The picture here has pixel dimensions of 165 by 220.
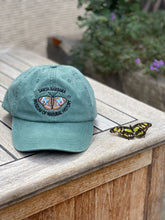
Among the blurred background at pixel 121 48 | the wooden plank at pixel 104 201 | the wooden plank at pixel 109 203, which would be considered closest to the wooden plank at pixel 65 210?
the wooden plank at pixel 109 203

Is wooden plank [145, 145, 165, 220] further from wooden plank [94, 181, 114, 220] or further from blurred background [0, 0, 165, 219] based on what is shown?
blurred background [0, 0, 165, 219]

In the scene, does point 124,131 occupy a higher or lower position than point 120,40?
higher

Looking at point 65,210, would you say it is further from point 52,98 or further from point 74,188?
point 52,98

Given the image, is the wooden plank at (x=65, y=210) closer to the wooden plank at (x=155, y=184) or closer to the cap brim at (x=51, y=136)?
the cap brim at (x=51, y=136)

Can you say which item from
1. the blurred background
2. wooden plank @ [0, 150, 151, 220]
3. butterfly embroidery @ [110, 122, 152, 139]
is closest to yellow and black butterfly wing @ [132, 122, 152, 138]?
butterfly embroidery @ [110, 122, 152, 139]

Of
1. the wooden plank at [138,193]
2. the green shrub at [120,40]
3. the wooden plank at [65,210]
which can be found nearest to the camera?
the wooden plank at [65,210]

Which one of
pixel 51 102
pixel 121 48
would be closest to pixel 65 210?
pixel 51 102
